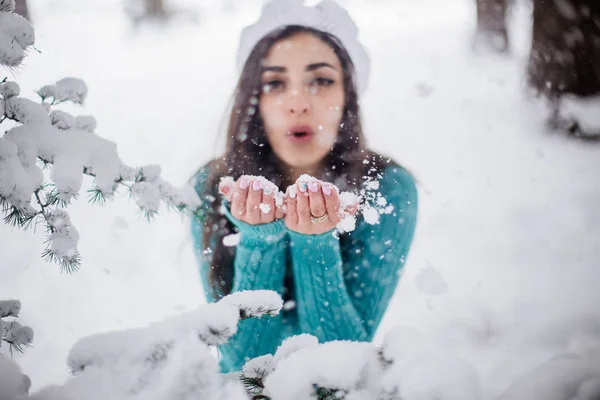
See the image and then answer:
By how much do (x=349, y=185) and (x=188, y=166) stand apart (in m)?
0.90

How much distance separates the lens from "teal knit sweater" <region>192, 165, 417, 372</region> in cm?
162

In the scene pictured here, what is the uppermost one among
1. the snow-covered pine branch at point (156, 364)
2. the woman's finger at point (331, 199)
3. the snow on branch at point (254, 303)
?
the woman's finger at point (331, 199)

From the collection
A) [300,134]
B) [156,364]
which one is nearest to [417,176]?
[300,134]

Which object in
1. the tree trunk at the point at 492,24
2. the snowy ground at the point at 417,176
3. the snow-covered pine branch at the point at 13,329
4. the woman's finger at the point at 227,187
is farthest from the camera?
the tree trunk at the point at 492,24

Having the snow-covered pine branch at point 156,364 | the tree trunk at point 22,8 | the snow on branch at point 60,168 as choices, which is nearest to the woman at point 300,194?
the snow on branch at point 60,168

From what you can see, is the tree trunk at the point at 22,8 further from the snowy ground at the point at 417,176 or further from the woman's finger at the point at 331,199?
the woman's finger at the point at 331,199

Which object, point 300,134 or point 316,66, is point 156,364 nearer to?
point 300,134

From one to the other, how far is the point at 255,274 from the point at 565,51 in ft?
6.94

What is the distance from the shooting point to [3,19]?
41.3 inches

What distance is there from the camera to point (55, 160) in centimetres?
108

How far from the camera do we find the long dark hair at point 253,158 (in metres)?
1.81

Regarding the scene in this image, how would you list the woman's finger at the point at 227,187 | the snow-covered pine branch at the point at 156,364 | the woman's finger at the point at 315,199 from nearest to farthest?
the snow-covered pine branch at the point at 156,364
the woman's finger at the point at 315,199
the woman's finger at the point at 227,187

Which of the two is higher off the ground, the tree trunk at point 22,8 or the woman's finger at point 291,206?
the tree trunk at point 22,8

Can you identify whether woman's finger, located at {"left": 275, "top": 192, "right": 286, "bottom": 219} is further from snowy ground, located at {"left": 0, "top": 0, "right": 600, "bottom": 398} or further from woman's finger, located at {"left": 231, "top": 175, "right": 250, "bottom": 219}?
snowy ground, located at {"left": 0, "top": 0, "right": 600, "bottom": 398}
